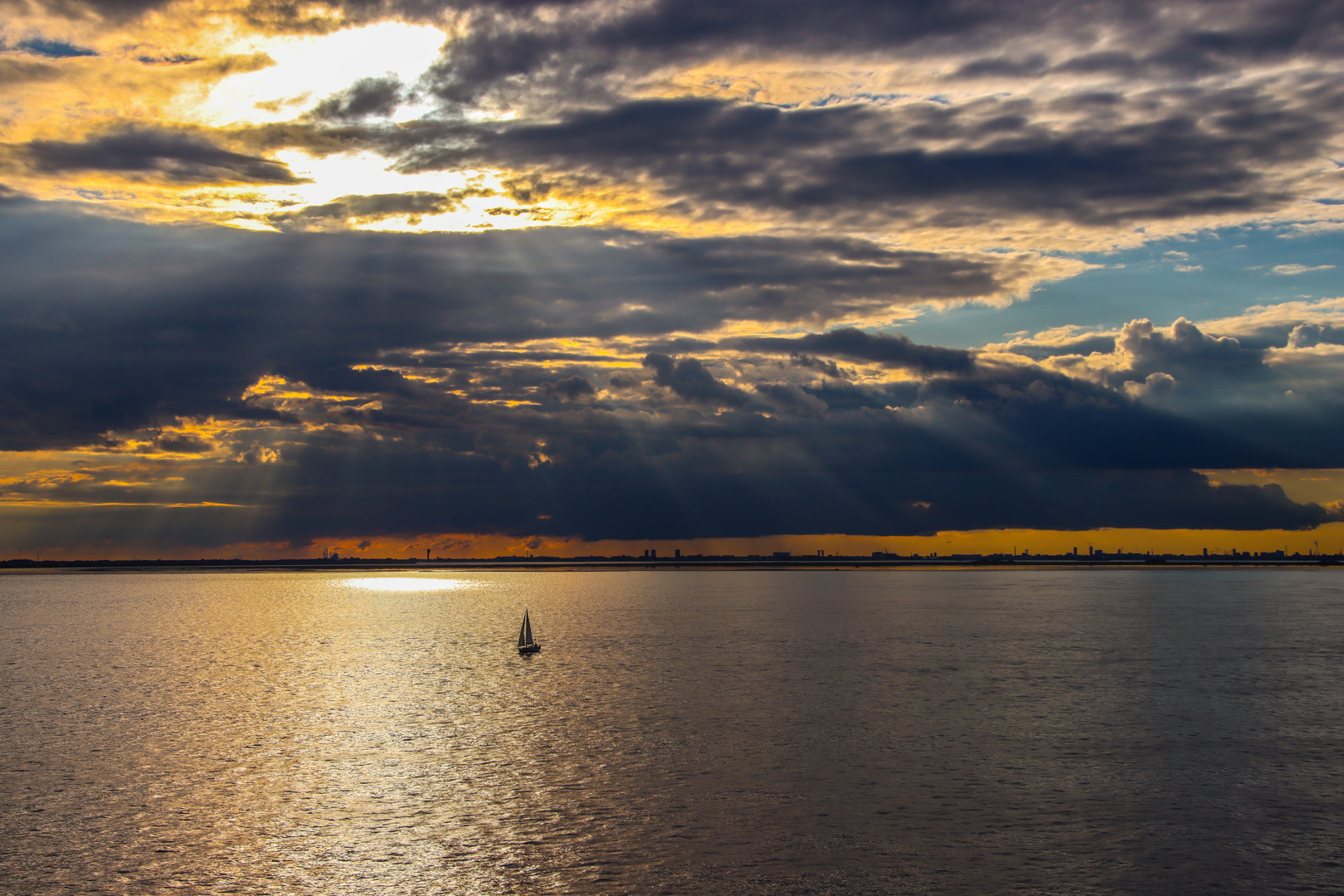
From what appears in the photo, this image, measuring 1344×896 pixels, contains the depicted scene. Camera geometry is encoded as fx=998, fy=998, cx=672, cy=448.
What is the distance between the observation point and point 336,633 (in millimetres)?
119438

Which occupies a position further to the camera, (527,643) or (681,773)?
(527,643)

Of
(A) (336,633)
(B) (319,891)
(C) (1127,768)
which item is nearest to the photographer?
(B) (319,891)

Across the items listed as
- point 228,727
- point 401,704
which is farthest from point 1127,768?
point 228,727

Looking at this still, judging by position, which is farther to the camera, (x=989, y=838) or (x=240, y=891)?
(x=989, y=838)

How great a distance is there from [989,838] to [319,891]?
18.4 m

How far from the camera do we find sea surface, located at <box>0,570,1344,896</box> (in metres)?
26.3

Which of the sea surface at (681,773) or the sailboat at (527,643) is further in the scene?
the sailboat at (527,643)

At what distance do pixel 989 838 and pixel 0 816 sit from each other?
30.6 meters

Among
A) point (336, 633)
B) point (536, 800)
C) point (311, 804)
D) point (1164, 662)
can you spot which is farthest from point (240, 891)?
point (336, 633)

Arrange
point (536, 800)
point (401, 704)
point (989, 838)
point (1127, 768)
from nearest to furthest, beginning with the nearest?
1. point (989, 838)
2. point (536, 800)
3. point (1127, 768)
4. point (401, 704)

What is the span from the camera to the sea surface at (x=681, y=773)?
26.3 metres

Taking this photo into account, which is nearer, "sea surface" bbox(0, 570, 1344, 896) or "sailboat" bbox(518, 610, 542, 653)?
"sea surface" bbox(0, 570, 1344, 896)

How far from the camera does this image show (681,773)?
37.7 meters

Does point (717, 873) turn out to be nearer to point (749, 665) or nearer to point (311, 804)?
point (311, 804)
